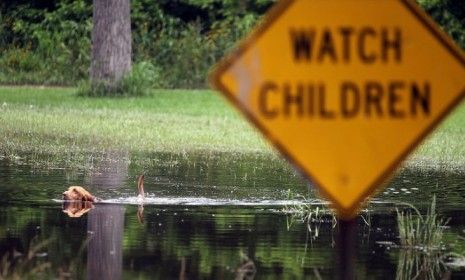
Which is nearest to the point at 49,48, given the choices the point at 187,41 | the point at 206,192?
the point at 187,41

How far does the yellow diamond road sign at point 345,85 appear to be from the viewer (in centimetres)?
699

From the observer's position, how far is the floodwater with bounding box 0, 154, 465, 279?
450 inches

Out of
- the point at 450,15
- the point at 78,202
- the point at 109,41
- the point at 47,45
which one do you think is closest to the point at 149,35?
the point at 47,45

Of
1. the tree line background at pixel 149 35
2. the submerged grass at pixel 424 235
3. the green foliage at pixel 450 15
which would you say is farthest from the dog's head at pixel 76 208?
the green foliage at pixel 450 15

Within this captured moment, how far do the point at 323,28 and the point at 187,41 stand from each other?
91.4ft

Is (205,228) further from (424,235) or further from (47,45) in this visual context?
(47,45)

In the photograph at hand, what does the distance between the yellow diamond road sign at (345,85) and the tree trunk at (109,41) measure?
76.9ft

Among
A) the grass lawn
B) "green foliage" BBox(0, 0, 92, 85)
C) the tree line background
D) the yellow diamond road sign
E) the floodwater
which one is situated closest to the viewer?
the yellow diamond road sign

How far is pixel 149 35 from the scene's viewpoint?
117ft

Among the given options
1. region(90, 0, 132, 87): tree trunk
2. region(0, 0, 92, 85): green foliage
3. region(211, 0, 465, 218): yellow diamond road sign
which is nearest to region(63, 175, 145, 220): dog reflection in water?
region(211, 0, 465, 218): yellow diamond road sign

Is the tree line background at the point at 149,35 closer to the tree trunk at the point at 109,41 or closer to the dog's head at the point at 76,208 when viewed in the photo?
the tree trunk at the point at 109,41

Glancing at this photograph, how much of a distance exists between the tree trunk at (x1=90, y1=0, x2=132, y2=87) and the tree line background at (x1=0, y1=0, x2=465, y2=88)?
4.74 ft

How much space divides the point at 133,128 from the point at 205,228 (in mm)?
10908

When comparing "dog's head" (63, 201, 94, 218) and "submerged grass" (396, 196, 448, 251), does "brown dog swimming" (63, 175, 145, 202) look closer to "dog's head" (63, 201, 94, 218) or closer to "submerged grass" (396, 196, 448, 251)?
"dog's head" (63, 201, 94, 218)
